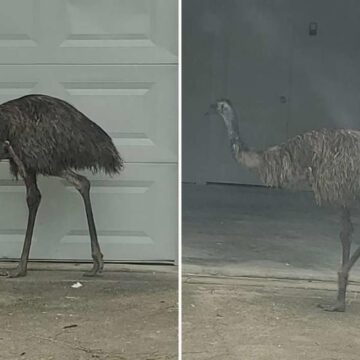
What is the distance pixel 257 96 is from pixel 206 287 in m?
1.21

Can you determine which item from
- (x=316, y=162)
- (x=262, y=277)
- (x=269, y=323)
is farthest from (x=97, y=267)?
(x=316, y=162)

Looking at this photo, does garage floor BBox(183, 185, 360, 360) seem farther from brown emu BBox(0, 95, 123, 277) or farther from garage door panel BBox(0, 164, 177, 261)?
brown emu BBox(0, 95, 123, 277)

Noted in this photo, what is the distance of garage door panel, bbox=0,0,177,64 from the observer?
4.34 metres

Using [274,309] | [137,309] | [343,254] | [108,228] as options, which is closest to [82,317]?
[137,309]

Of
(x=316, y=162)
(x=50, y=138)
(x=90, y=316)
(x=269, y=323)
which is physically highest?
(x=316, y=162)

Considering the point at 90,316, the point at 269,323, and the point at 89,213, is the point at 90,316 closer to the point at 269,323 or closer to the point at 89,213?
the point at 89,213

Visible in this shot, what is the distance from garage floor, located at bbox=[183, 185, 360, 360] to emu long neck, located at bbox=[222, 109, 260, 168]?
15cm

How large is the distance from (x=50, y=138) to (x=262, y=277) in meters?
1.52

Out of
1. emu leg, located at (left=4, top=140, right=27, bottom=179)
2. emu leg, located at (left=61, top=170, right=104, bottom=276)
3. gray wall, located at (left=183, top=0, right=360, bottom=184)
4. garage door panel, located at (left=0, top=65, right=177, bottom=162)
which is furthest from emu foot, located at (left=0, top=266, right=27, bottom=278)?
gray wall, located at (left=183, top=0, right=360, bottom=184)

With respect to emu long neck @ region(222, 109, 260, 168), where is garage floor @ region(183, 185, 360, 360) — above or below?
below

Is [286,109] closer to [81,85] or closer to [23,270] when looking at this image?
[81,85]

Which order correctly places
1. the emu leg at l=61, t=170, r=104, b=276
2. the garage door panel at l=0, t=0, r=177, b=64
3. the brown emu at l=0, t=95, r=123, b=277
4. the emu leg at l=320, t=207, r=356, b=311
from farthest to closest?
the emu leg at l=61, t=170, r=104, b=276
the brown emu at l=0, t=95, r=123, b=277
the garage door panel at l=0, t=0, r=177, b=64
the emu leg at l=320, t=207, r=356, b=311

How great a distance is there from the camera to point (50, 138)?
4.54m

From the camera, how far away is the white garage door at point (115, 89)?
14.3 ft
